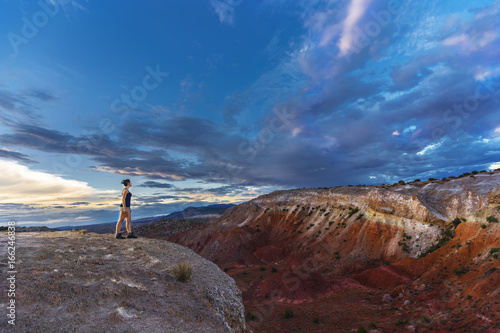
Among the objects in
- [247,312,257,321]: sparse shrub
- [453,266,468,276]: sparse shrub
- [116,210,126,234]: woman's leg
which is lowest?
[247,312,257,321]: sparse shrub

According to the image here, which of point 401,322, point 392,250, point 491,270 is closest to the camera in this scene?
point 491,270

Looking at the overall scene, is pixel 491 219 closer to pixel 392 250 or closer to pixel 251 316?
pixel 392 250

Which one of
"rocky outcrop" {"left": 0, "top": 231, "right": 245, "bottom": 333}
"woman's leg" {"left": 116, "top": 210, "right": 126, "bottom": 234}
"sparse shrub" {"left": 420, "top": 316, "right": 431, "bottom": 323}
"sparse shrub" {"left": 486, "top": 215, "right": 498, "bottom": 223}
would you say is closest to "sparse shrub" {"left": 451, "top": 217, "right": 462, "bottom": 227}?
"sparse shrub" {"left": 486, "top": 215, "right": 498, "bottom": 223}

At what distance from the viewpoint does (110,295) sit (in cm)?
367

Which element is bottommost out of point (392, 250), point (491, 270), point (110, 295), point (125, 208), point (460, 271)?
point (392, 250)

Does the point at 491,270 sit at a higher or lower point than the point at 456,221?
lower

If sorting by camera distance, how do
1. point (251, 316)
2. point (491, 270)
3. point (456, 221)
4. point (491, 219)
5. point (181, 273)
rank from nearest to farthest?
point (181, 273), point (491, 270), point (491, 219), point (251, 316), point (456, 221)

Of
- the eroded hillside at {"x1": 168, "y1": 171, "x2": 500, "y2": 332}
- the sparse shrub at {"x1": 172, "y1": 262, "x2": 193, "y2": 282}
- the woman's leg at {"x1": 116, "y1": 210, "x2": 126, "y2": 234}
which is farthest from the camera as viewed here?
the eroded hillside at {"x1": 168, "y1": 171, "x2": 500, "y2": 332}

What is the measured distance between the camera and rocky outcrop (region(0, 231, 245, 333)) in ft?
9.74

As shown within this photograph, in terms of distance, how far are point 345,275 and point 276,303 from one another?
10.8 m

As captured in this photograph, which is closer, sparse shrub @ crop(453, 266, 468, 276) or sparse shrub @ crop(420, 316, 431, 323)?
sparse shrub @ crop(420, 316, 431, 323)

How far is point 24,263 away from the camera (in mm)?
4336

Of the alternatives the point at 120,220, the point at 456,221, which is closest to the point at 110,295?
the point at 120,220

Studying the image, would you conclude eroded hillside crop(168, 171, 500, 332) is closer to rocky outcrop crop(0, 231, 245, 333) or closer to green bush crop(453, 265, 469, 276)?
green bush crop(453, 265, 469, 276)
